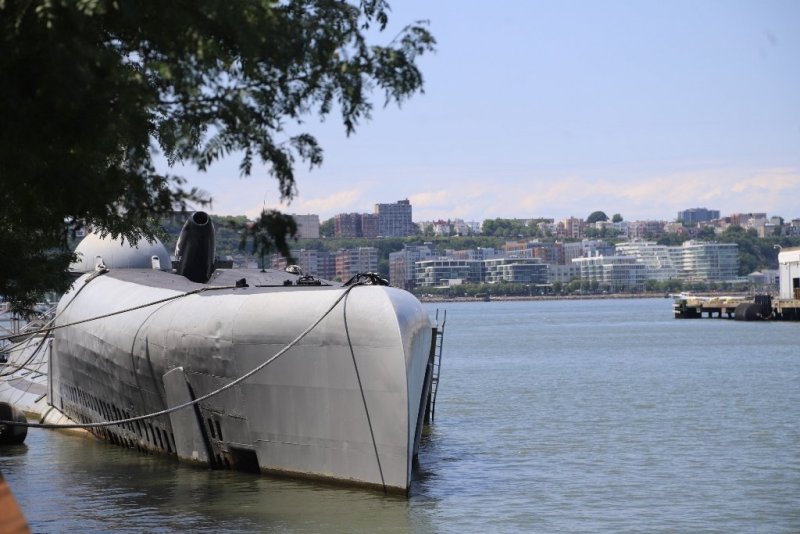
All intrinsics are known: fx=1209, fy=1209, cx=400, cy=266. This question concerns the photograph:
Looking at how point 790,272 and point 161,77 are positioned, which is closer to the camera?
point 161,77

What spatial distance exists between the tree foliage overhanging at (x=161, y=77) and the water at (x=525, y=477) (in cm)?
870

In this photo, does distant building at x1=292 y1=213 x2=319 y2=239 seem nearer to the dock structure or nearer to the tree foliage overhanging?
the tree foliage overhanging

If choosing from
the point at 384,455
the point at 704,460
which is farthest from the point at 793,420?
the point at 384,455

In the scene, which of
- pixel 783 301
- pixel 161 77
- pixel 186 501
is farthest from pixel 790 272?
pixel 161 77

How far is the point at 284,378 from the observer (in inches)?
903

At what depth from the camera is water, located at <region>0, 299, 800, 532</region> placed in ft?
69.2

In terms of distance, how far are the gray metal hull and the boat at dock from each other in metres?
0.03

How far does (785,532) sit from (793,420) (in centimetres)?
1851

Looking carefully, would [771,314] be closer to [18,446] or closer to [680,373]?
[680,373]

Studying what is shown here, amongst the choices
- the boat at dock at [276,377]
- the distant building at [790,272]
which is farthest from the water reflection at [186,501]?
the distant building at [790,272]

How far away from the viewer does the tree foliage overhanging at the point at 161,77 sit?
38.2 feet

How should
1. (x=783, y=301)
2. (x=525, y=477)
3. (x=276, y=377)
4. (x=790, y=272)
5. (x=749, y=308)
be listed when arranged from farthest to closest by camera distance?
(x=749, y=308) < (x=790, y=272) < (x=783, y=301) < (x=525, y=477) < (x=276, y=377)

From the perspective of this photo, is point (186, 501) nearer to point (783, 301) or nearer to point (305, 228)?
→ point (783, 301)

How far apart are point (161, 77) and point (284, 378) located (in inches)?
429
